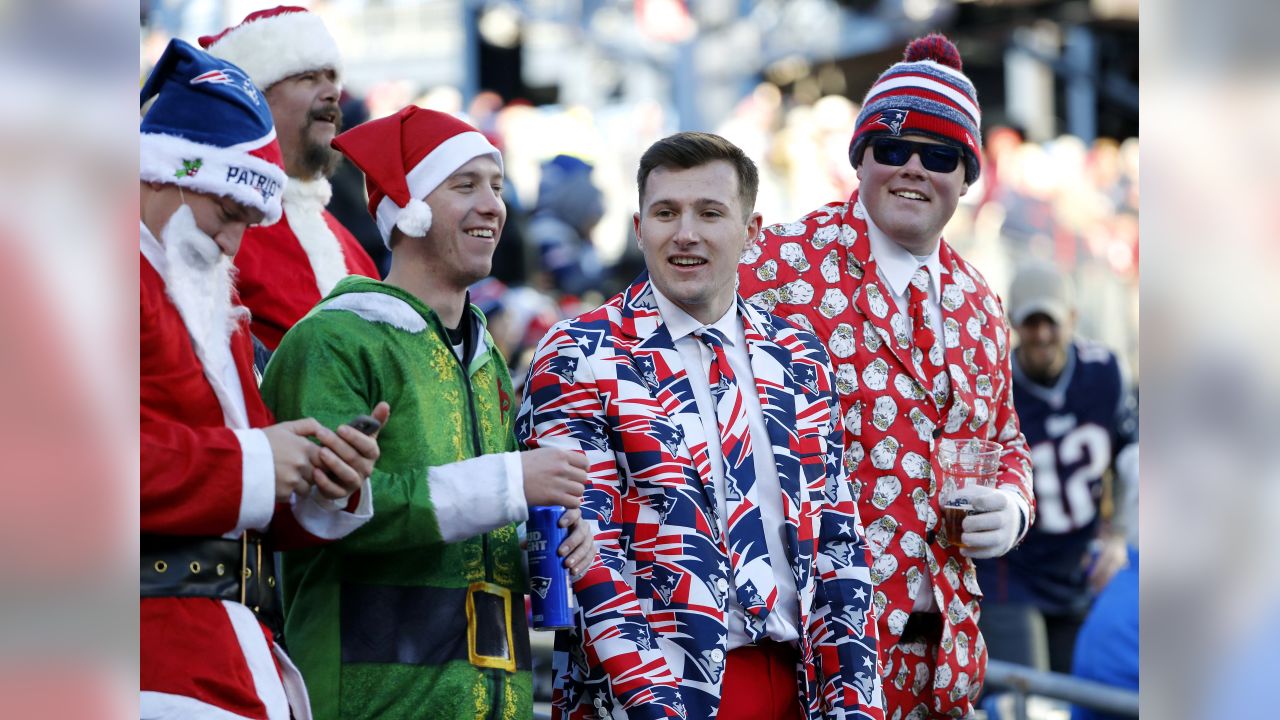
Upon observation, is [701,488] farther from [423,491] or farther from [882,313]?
[882,313]

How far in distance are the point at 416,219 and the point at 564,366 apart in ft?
1.51

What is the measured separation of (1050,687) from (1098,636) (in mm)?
262

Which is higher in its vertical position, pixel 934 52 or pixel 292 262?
pixel 934 52

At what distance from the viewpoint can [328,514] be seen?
122 inches

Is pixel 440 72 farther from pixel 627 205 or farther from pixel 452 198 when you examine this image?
pixel 452 198

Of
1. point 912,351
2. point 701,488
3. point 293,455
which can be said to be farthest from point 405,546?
point 912,351

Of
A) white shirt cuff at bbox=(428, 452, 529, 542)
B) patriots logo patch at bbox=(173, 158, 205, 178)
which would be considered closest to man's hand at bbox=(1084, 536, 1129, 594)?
white shirt cuff at bbox=(428, 452, 529, 542)

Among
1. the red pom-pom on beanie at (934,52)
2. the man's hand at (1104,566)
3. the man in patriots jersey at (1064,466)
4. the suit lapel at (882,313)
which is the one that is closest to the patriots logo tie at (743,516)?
the suit lapel at (882,313)

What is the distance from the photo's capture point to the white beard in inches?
117

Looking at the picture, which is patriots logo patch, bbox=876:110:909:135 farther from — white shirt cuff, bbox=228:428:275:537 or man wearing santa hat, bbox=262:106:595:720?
white shirt cuff, bbox=228:428:275:537

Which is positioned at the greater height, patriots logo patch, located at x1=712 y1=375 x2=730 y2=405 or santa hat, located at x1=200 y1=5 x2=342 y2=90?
santa hat, located at x1=200 y1=5 x2=342 y2=90

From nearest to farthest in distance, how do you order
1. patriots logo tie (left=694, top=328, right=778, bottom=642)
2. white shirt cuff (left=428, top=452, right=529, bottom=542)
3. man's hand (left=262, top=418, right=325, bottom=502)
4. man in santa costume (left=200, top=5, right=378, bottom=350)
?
man's hand (left=262, top=418, right=325, bottom=502), white shirt cuff (left=428, top=452, right=529, bottom=542), patriots logo tie (left=694, top=328, right=778, bottom=642), man in santa costume (left=200, top=5, right=378, bottom=350)
